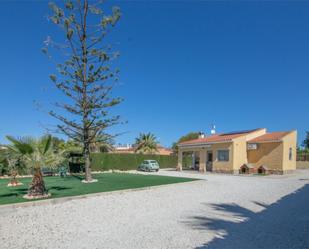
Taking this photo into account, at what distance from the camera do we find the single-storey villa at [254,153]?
1046 inches

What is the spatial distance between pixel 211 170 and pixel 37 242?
26130mm

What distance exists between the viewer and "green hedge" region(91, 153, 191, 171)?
29.9 m

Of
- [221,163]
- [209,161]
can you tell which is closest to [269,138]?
[221,163]

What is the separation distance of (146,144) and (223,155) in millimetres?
26149

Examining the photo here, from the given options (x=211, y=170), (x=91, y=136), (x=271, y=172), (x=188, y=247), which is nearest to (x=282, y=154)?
(x=271, y=172)

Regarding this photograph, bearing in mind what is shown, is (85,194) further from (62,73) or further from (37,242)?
(62,73)

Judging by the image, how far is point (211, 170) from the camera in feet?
97.9

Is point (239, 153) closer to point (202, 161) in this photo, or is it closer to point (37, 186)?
point (202, 161)

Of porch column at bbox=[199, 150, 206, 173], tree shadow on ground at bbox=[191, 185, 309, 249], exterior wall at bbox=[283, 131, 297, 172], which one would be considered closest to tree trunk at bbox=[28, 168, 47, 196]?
tree shadow on ground at bbox=[191, 185, 309, 249]

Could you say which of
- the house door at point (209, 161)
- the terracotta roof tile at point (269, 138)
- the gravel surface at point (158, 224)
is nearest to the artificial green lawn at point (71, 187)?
the gravel surface at point (158, 224)

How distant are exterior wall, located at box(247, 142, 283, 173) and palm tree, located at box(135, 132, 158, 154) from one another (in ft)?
86.9

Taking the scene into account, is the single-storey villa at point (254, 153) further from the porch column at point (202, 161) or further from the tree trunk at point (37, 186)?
the tree trunk at point (37, 186)

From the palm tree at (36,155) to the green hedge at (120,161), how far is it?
18.9 meters

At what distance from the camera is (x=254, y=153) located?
1118 inches
